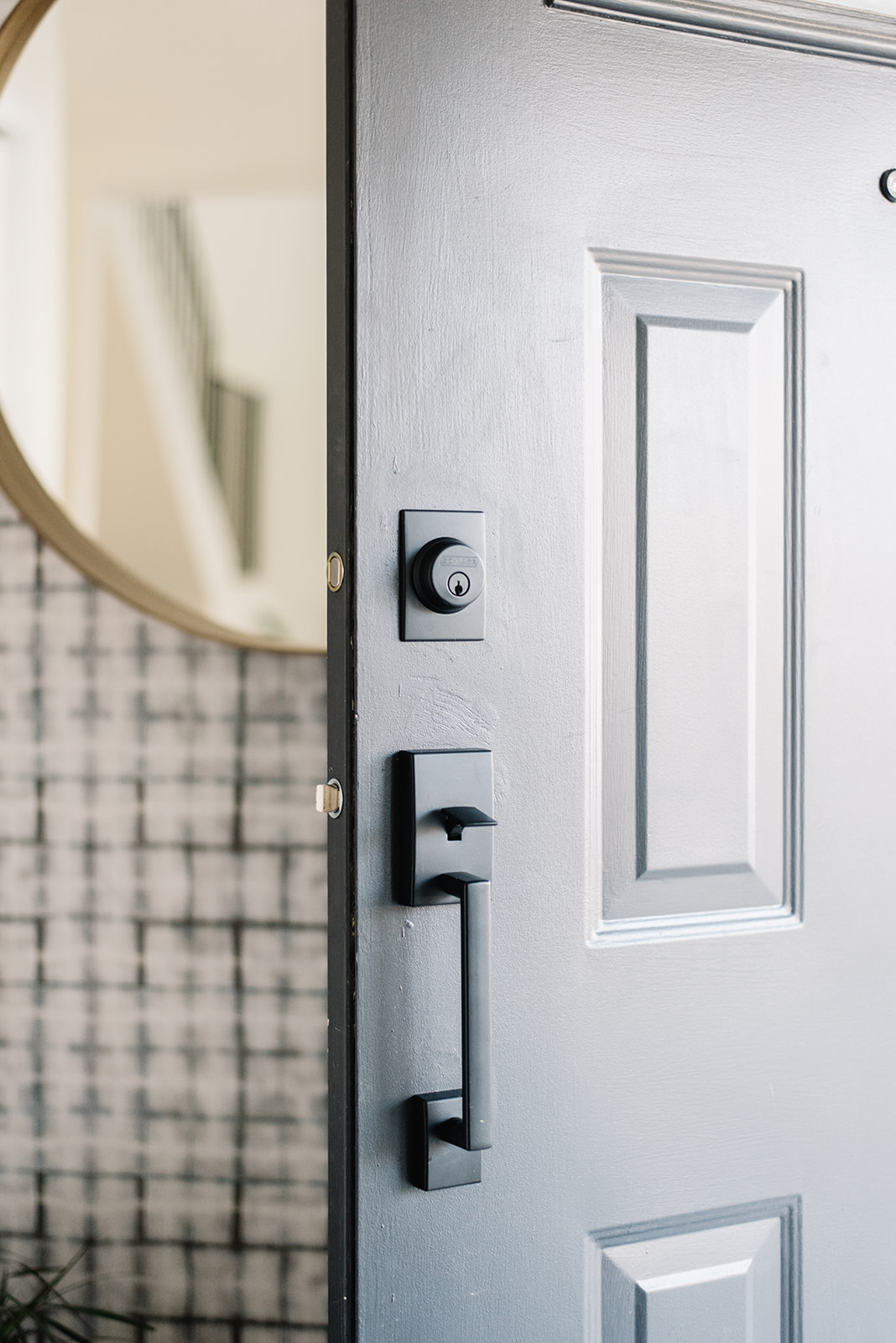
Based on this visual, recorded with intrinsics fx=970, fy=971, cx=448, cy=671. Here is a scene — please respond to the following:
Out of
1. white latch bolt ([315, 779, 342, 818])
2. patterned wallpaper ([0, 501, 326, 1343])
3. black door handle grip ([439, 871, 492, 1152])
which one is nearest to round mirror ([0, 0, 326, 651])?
patterned wallpaper ([0, 501, 326, 1343])

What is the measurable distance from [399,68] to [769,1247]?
3.22ft

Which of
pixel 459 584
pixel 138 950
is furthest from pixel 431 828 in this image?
pixel 138 950

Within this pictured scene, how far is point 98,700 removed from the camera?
1168 mm

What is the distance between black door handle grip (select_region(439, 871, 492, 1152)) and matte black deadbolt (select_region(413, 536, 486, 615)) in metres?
0.20

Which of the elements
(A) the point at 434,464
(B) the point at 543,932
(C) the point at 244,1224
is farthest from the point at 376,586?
(C) the point at 244,1224

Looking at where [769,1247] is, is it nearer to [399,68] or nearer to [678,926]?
[678,926]

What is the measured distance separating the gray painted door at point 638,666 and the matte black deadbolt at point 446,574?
0.07 ft

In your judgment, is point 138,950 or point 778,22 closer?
point 778,22

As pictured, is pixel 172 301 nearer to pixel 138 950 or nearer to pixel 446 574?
pixel 446 574

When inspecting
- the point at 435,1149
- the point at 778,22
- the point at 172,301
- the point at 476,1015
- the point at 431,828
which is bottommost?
the point at 435,1149

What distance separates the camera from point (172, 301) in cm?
114

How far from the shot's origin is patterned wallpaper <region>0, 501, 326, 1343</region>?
117cm

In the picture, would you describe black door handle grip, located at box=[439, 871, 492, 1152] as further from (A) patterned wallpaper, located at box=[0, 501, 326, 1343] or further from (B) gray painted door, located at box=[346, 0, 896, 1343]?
(A) patterned wallpaper, located at box=[0, 501, 326, 1343]

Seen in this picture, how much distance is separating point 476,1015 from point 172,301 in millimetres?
891
